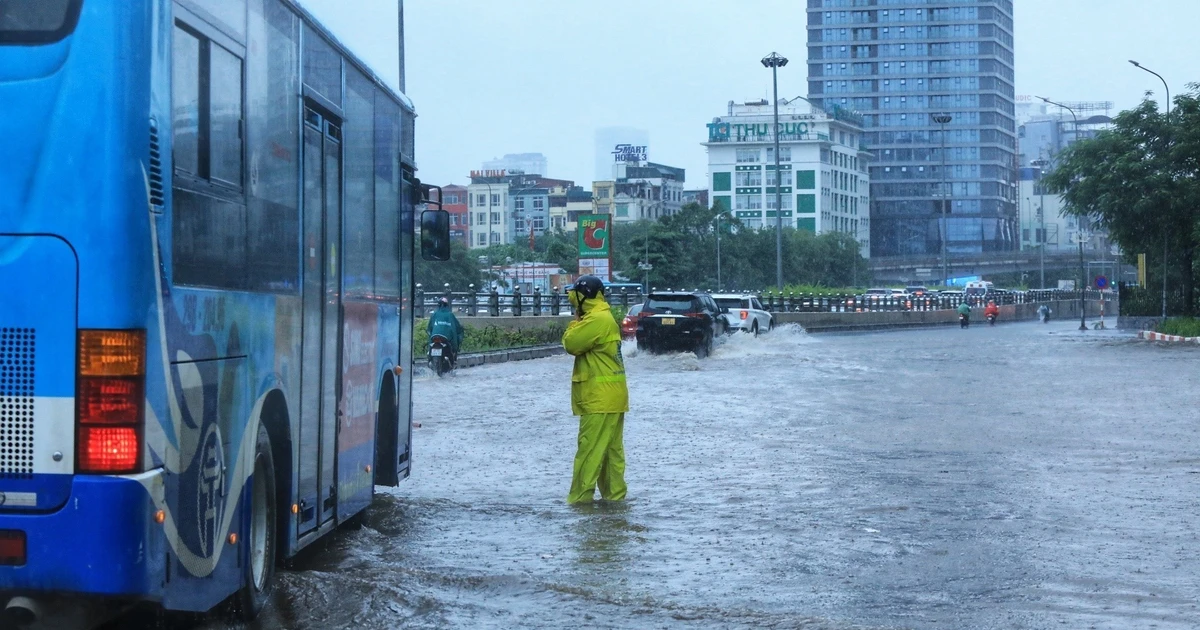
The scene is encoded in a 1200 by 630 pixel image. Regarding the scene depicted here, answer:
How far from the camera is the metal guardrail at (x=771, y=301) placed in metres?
49.1

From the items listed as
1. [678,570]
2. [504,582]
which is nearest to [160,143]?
[504,582]

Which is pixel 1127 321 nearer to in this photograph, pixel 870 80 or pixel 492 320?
pixel 492 320

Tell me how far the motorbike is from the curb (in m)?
23.7

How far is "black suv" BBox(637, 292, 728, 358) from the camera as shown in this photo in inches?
1412

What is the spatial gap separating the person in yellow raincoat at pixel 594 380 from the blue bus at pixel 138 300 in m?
4.58

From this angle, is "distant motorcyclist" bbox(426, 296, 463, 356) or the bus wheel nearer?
the bus wheel

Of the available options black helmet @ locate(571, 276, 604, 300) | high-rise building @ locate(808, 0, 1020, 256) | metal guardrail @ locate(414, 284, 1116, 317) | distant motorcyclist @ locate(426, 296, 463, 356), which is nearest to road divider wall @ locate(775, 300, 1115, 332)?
metal guardrail @ locate(414, 284, 1116, 317)

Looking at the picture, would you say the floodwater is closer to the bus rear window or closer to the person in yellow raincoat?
the person in yellow raincoat

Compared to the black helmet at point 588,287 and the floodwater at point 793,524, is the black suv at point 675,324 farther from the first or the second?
the black helmet at point 588,287

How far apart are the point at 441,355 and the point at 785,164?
152022mm

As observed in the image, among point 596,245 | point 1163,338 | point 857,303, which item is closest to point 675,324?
point 1163,338

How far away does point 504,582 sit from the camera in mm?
8500

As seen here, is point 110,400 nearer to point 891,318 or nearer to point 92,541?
point 92,541

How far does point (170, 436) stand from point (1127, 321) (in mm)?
56527
